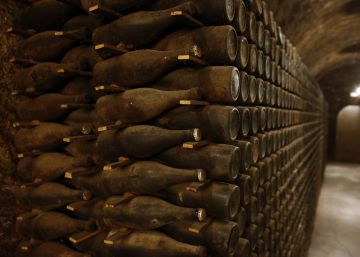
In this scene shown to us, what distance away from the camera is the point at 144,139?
149 cm

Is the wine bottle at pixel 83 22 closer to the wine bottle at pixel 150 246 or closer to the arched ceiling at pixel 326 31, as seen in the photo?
the wine bottle at pixel 150 246

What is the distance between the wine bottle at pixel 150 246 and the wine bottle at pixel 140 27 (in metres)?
0.97

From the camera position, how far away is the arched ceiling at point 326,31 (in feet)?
13.4

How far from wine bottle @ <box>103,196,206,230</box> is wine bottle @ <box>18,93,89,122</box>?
75 cm

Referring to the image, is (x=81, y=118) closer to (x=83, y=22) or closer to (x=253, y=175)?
(x=83, y=22)

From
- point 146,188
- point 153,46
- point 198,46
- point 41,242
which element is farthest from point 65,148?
point 198,46

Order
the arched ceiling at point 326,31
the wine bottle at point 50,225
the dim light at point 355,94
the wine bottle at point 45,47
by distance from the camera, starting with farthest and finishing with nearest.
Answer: the dim light at point 355,94
the arched ceiling at point 326,31
the wine bottle at point 45,47
the wine bottle at point 50,225

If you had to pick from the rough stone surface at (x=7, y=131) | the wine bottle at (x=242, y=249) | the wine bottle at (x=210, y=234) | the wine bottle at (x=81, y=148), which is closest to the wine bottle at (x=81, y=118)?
the wine bottle at (x=81, y=148)

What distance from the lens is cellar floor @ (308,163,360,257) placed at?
5.03m

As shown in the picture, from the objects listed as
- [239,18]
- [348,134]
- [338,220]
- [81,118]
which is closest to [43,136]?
[81,118]

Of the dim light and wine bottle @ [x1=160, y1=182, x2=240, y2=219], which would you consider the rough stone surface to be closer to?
wine bottle @ [x1=160, y1=182, x2=240, y2=219]

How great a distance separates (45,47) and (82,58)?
0.35 meters

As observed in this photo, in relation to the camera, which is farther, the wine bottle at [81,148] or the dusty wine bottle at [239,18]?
the wine bottle at [81,148]

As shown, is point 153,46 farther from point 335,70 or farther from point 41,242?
point 335,70
